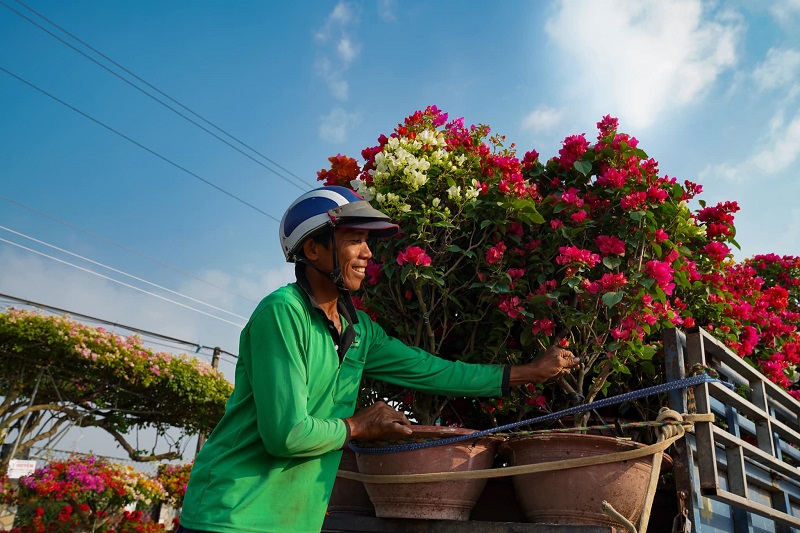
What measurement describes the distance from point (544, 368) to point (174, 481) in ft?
49.8

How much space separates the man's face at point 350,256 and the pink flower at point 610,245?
4.10 ft

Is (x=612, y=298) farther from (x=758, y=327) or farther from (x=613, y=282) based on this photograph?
(x=758, y=327)

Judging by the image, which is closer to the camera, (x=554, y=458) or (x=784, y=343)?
(x=554, y=458)

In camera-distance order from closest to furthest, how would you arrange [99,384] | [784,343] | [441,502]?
[441,502] → [784,343] → [99,384]

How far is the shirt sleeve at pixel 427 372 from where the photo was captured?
298 cm

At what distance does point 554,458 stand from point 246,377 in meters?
1.25

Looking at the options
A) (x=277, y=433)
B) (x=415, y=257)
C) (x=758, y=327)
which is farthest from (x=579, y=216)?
(x=758, y=327)

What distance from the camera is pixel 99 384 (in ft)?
66.7

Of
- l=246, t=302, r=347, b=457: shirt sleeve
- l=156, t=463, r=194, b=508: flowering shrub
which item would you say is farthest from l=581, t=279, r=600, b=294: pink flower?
l=156, t=463, r=194, b=508: flowering shrub

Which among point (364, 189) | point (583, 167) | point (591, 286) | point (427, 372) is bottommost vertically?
point (427, 372)

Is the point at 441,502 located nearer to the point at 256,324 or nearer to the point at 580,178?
the point at 256,324

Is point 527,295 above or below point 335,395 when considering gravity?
above

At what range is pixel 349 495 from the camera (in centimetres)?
312

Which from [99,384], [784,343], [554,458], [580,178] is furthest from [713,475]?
[99,384]
